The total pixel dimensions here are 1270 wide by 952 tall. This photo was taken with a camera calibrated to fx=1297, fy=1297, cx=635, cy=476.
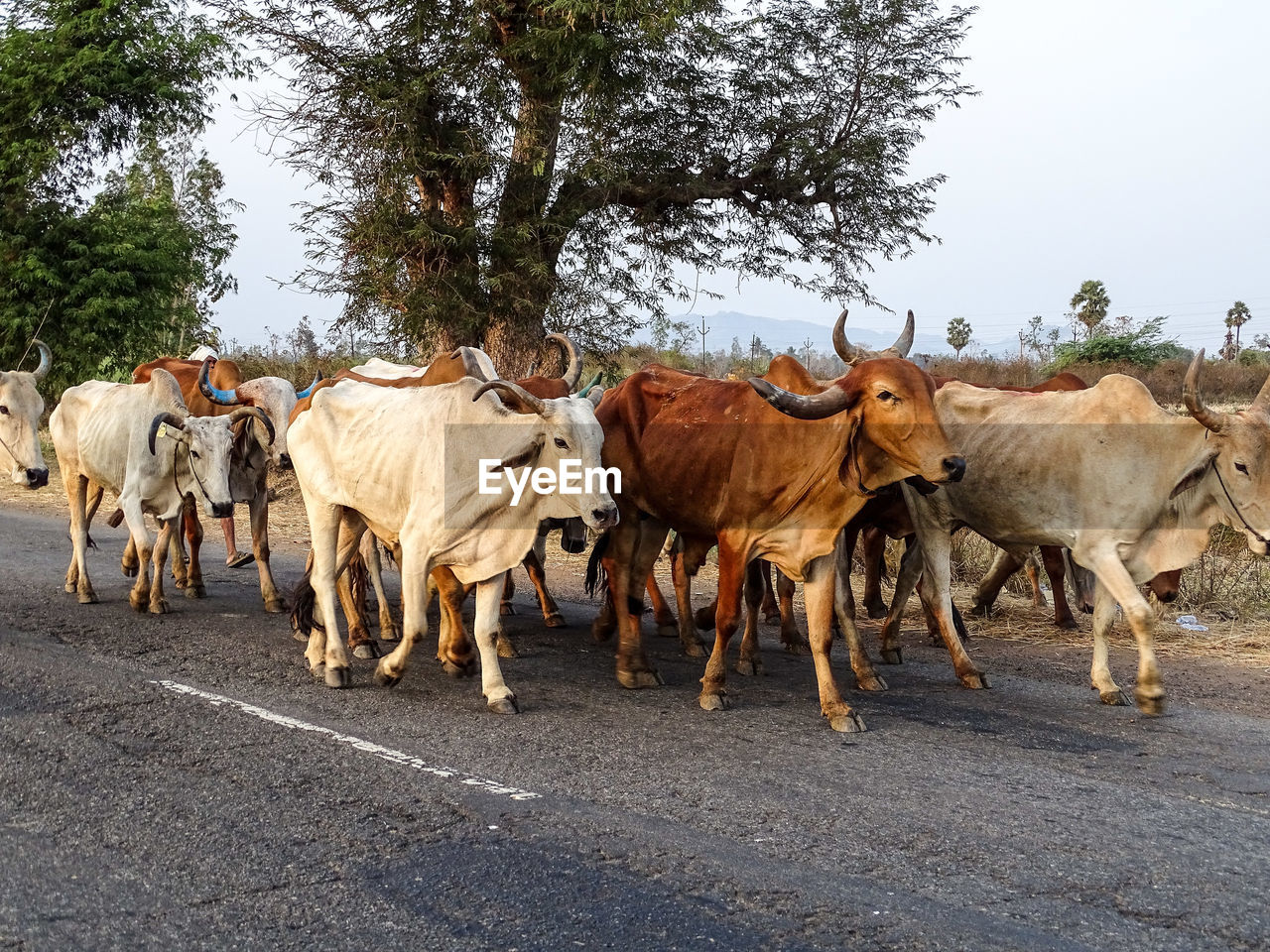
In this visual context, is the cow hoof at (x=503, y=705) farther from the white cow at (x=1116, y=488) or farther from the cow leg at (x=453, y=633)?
the white cow at (x=1116, y=488)

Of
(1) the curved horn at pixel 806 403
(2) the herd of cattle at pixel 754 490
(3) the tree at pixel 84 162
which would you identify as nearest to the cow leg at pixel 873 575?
(2) the herd of cattle at pixel 754 490

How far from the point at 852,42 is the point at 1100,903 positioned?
14144 mm

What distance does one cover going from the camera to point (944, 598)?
7.74 meters

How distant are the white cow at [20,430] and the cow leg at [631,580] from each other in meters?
5.23

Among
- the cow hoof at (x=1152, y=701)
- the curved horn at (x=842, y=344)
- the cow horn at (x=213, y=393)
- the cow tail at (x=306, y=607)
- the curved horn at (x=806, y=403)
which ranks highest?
the curved horn at (x=842, y=344)

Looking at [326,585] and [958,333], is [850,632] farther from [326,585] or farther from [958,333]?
[958,333]

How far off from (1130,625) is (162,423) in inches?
262

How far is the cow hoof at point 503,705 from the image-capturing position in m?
6.49

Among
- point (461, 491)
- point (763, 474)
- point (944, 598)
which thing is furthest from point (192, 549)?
point (944, 598)

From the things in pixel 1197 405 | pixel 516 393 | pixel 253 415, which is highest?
pixel 1197 405

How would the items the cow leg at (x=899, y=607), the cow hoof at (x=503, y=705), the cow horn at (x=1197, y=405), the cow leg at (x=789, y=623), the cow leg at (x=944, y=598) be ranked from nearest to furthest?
1. the cow hoof at (x=503, y=705)
2. the cow horn at (x=1197, y=405)
3. the cow leg at (x=944, y=598)
4. the cow leg at (x=899, y=607)
5. the cow leg at (x=789, y=623)

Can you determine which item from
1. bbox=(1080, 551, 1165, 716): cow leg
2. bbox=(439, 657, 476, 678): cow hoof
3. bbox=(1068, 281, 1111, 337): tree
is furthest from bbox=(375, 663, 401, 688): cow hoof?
bbox=(1068, 281, 1111, 337): tree

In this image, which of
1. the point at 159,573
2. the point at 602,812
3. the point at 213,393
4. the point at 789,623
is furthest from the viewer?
the point at 213,393

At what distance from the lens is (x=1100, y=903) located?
413cm
